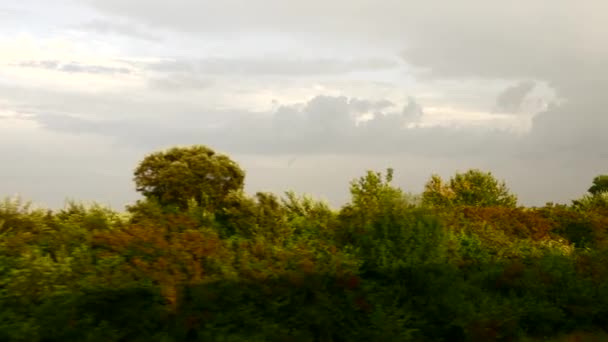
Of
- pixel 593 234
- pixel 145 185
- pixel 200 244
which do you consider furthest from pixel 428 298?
pixel 593 234

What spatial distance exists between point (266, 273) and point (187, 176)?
593 centimetres

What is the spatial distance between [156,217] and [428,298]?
4.85 meters

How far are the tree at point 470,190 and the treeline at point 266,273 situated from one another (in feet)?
67.9

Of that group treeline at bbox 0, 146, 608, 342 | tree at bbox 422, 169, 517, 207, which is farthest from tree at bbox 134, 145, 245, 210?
tree at bbox 422, 169, 517, 207

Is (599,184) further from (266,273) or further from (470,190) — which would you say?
(266,273)

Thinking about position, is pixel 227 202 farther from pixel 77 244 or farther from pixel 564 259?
pixel 564 259

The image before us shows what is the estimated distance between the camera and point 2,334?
9211 mm

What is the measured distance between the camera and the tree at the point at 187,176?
55.5 ft

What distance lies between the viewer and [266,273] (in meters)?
11.5

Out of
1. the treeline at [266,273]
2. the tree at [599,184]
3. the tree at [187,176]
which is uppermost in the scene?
the tree at [599,184]

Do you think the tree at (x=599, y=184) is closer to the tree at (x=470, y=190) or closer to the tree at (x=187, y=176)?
the tree at (x=470, y=190)

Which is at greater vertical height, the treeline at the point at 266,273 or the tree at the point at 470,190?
the tree at the point at 470,190

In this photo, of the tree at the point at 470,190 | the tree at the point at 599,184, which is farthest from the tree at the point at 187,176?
the tree at the point at 599,184

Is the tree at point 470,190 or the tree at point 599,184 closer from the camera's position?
the tree at point 470,190
